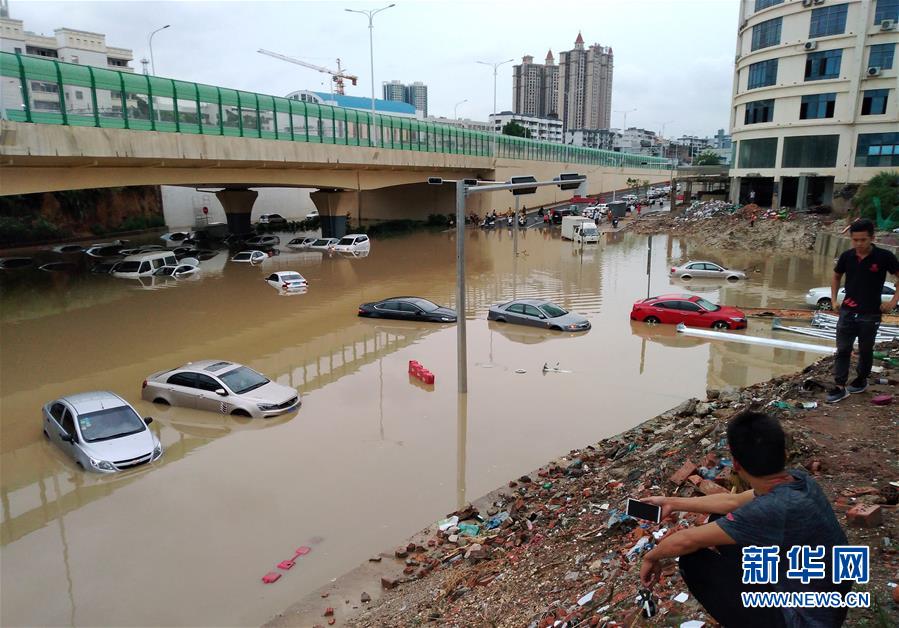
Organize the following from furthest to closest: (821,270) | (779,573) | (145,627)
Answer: (821,270) < (145,627) < (779,573)

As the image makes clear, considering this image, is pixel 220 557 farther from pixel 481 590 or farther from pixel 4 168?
pixel 4 168

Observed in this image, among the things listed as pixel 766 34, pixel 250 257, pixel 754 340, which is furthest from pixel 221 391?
pixel 766 34

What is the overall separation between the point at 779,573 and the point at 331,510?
331 inches

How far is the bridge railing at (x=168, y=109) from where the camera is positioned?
21438mm

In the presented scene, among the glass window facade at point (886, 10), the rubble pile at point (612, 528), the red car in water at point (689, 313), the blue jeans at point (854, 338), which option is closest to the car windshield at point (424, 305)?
the red car in water at point (689, 313)

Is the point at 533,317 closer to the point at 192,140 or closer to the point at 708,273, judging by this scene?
the point at 708,273

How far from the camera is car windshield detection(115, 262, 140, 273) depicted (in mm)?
34875

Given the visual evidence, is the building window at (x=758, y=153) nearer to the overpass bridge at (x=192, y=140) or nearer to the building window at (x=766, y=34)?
the building window at (x=766, y=34)

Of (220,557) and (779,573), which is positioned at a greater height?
(779,573)

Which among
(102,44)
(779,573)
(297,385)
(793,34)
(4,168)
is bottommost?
(297,385)

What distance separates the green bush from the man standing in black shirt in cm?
3381

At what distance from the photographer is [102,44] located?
89.5 m

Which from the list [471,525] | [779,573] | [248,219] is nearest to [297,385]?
[471,525]

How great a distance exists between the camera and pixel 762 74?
1927 inches
